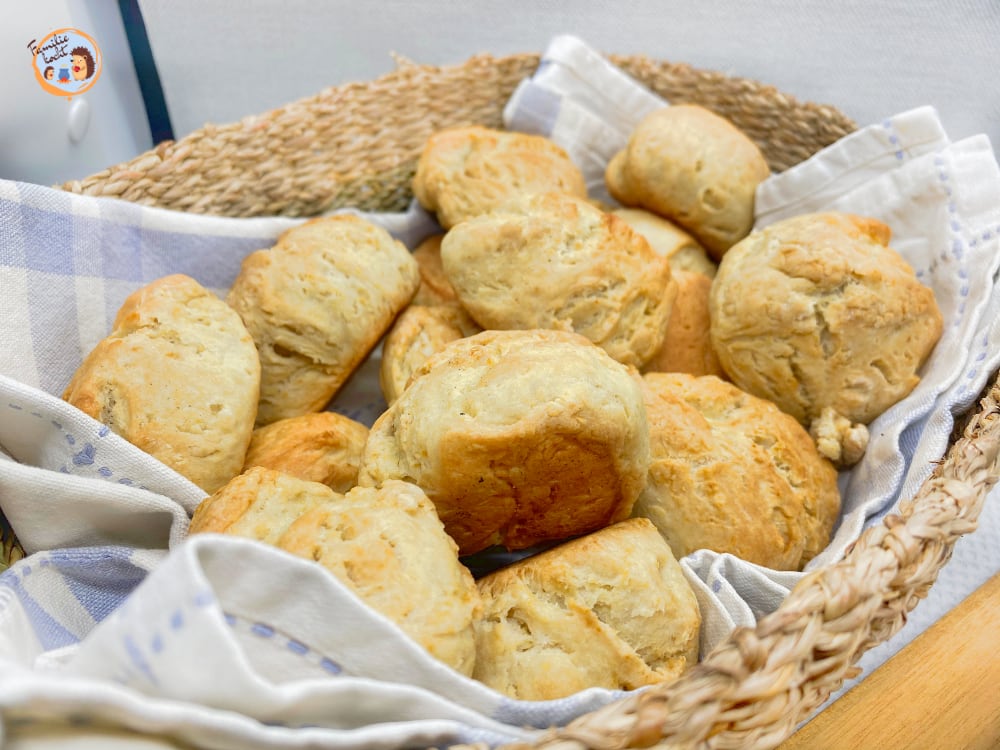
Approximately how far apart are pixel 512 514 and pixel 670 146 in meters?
1.10

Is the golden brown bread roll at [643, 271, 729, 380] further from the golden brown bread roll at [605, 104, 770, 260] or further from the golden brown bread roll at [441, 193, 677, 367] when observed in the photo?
the golden brown bread roll at [605, 104, 770, 260]

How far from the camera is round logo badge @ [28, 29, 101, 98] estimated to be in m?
1.76

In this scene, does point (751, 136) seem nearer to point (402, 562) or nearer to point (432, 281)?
point (432, 281)

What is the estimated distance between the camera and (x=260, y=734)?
887 mm

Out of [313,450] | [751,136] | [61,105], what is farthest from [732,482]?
[61,105]

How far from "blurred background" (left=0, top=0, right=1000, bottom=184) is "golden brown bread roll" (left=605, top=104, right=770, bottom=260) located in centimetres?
52

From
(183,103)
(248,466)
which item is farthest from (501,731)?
(183,103)

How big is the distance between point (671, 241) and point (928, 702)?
1121 millimetres

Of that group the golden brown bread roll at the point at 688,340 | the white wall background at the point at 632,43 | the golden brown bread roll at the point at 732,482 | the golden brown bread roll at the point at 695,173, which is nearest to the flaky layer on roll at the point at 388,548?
the golden brown bread roll at the point at 732,482

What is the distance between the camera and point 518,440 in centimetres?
125

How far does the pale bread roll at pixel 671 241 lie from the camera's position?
6.75 feet

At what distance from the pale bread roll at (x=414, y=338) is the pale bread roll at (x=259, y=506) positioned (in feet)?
1.30

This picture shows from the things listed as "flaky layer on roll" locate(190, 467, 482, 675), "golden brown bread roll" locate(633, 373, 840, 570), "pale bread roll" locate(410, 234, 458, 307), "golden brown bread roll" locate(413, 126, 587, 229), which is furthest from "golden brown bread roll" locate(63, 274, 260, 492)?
"golden brown bread roll" locate(633, 373, 840, 570)

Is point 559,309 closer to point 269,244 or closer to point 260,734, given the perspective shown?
point 269,244
